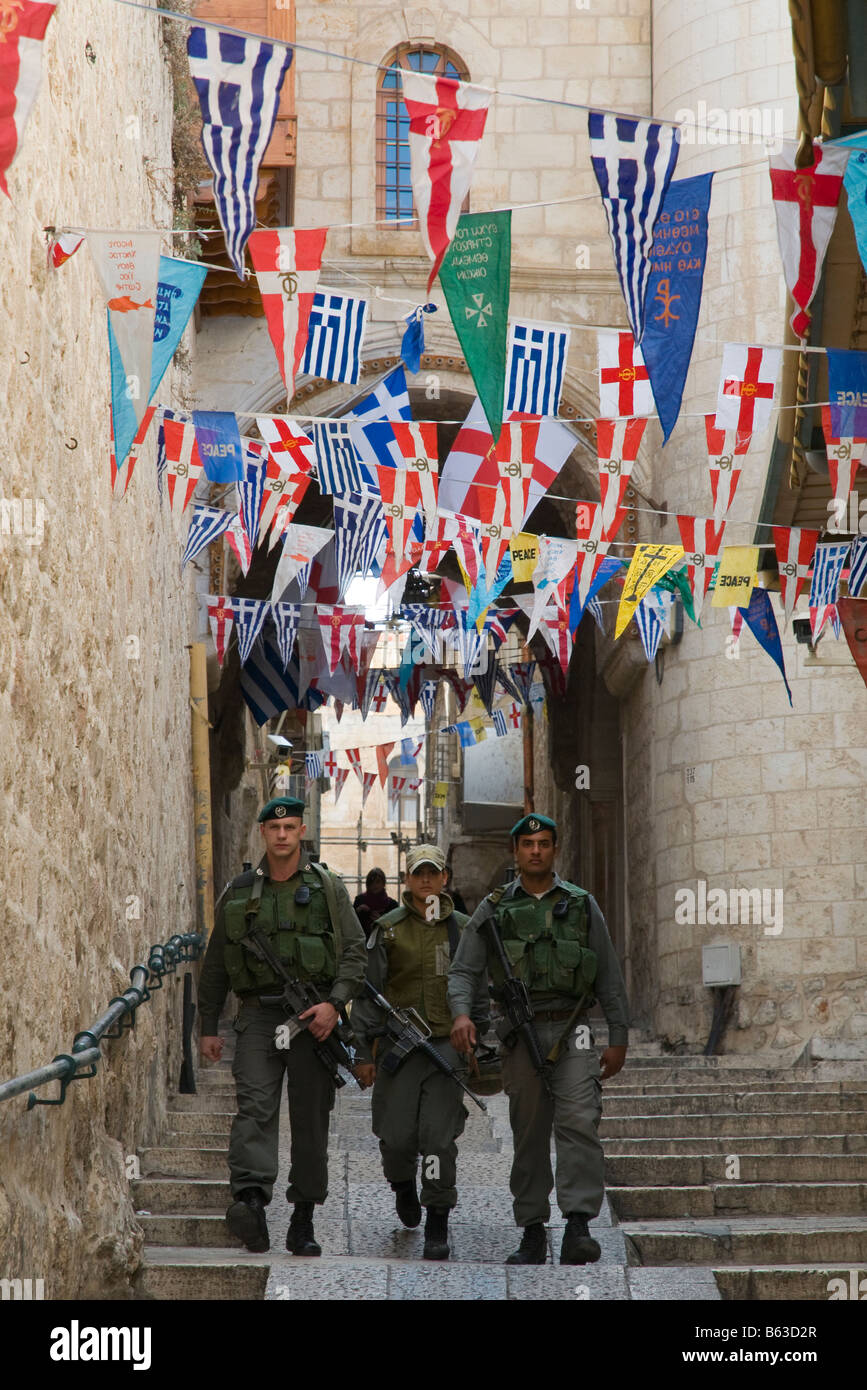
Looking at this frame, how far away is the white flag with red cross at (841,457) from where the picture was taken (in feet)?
26.3

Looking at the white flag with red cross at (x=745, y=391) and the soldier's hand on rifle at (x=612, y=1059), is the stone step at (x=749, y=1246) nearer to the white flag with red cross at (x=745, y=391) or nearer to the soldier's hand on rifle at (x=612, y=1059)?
the soldier's hand on rifle at (x=612, y=1059)

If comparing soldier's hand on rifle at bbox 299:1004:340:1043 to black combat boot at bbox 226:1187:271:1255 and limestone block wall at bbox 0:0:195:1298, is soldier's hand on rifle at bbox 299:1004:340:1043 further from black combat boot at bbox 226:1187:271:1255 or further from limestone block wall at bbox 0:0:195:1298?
limestone block wall at bbox 0:0:195:1298

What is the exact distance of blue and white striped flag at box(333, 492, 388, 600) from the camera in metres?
12.0

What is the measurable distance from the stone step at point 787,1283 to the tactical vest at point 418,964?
1.60 m

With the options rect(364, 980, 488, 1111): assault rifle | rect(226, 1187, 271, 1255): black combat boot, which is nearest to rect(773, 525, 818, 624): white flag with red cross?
rect(364, 980, 488, 1111): assault rifle

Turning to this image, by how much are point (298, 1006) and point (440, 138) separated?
3.16 meters

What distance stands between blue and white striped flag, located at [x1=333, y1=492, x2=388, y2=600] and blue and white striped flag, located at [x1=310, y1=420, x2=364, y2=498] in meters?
0.73

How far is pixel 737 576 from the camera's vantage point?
11.5m

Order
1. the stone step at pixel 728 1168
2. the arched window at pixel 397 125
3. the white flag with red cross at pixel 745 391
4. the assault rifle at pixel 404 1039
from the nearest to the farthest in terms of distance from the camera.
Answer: the assault rifle at pixel 404 1039 → the stone step at pixel 728 1168 → the white flag with red cross at pixel 745 391 → the arched window at pixel 397 125

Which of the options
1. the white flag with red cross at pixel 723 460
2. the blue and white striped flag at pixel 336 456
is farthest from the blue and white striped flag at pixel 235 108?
the blue and white striped flag at pixel 336 456

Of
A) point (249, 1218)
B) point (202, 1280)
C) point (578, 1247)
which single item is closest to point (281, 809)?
point (249, 1218)

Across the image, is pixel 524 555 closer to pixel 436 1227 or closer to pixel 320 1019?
pixel 320 1019

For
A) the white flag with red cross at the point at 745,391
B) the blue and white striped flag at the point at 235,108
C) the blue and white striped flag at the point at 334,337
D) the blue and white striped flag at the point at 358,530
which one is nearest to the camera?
the blue and white striped flag at the point at 235,108
